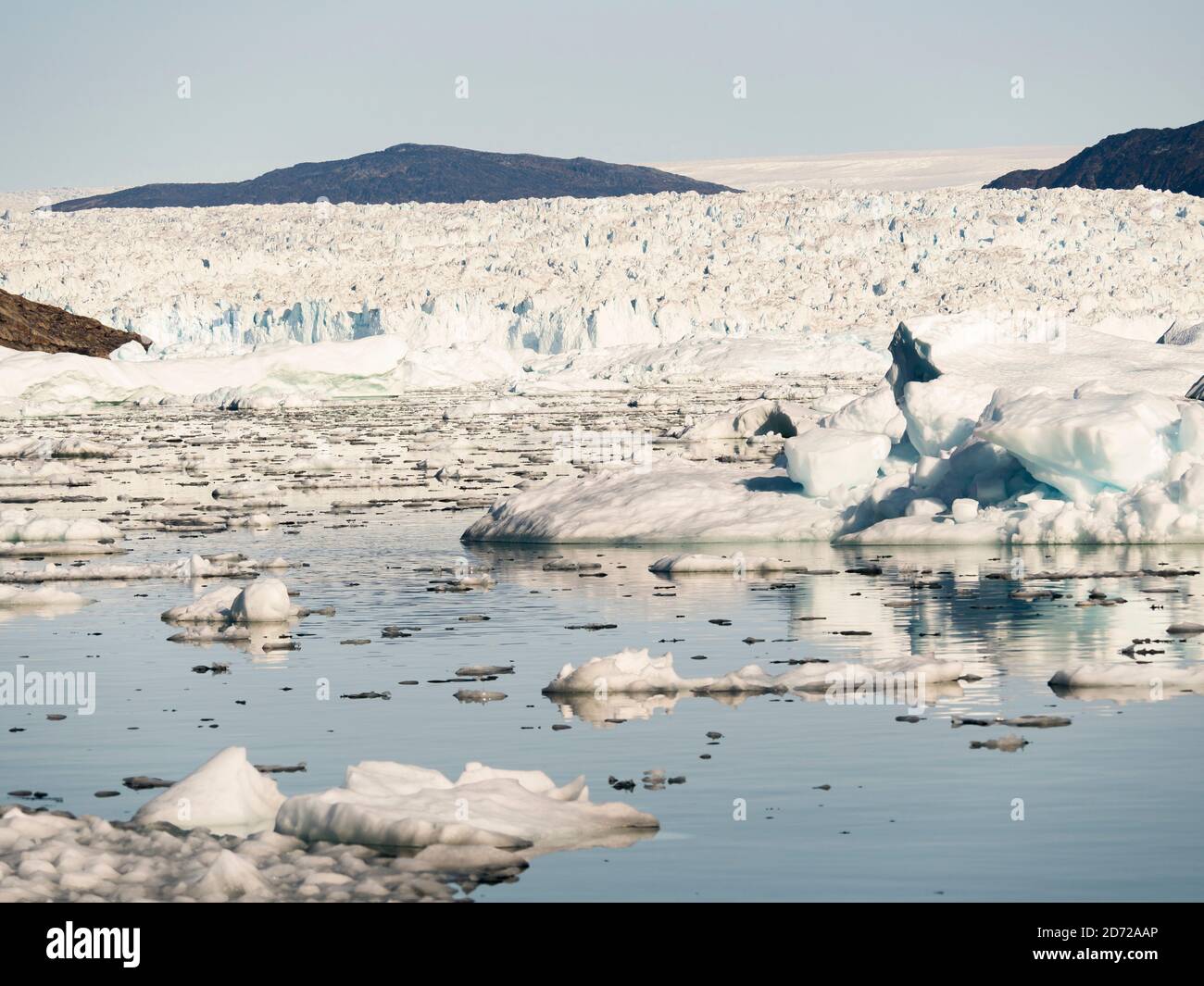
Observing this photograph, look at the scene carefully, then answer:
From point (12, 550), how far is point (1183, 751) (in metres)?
15.1

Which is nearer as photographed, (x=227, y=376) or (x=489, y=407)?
(x=489, y=407)

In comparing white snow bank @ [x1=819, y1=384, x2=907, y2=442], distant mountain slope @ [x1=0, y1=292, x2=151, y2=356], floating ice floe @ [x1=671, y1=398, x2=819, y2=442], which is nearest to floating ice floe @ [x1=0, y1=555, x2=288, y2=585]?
white snow bank @ [x1=819, y1=384, x2=907, y2=442]

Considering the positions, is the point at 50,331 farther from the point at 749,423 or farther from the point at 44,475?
the point at 44,475

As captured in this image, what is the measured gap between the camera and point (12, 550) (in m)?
20.7

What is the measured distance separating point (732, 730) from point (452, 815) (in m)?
2.71

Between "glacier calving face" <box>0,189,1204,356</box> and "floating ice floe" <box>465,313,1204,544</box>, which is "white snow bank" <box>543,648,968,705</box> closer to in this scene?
Result: "floating ice floe" <box>465,313,1204,544</box>

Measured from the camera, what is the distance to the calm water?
7055 mm

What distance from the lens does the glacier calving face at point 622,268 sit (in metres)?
85.2

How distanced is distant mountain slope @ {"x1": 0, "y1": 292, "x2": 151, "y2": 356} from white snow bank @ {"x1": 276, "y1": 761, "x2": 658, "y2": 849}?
200 ft

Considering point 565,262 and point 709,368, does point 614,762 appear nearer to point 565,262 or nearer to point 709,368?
point 709,368

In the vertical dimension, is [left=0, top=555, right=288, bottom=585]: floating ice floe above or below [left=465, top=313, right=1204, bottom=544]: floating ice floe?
below

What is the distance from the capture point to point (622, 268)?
94.6 m

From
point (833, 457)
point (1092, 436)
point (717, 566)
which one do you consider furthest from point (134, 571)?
point (1092, 436)

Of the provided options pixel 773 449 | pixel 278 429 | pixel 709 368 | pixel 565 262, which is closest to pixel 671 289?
pixel 565 262
